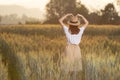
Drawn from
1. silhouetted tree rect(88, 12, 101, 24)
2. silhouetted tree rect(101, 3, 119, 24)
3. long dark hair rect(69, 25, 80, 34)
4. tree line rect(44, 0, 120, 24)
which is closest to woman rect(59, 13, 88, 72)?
long dark hair rect(69, 25, 80, 34)

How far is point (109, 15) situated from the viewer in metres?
15.9

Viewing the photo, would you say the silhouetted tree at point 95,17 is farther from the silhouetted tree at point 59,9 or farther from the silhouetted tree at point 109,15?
the silhouetted tree at point 59,9

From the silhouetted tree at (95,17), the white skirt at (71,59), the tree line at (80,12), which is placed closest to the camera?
the white skirt at (71,59)

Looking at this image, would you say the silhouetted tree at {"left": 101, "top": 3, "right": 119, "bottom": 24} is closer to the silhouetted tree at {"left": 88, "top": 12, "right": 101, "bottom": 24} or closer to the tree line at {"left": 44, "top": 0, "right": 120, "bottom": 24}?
the tree line at {"left": 44, "top": 0, "right": 120, "bottom": 24}

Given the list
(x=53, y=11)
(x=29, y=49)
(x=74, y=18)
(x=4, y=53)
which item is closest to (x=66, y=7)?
(x=53, y=11)

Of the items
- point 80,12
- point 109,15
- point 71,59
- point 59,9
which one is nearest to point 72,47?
point 71,59

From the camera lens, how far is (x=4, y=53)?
976 cm

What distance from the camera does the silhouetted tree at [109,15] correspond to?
15.7m

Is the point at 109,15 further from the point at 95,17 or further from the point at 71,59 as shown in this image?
the point at 71,59

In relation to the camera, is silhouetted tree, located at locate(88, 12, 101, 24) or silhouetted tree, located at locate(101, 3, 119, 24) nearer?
silhouetted tree, located at locate(88, 12, 101, 24)

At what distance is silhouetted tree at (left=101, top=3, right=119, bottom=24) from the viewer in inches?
619

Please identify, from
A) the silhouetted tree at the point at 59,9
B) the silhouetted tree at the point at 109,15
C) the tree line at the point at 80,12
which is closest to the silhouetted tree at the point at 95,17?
the tree line at the point at 80,12

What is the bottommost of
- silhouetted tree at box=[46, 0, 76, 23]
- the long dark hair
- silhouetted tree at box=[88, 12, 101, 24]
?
silhouetted tree at box=[88, 12, 101, 24]

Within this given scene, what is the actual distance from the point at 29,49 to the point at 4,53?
1453 mm
